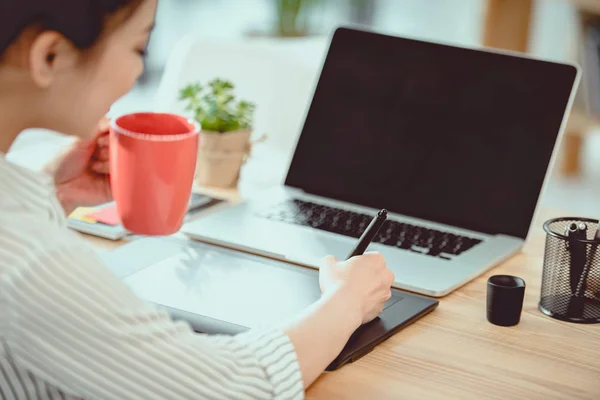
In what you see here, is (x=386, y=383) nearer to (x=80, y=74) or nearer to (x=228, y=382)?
(x=228, y=382)

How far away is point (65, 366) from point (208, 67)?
1.34m

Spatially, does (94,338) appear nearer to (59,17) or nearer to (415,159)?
(59,17)

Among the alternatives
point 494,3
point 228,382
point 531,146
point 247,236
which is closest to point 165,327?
point 228,382

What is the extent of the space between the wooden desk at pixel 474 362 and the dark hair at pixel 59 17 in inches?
16.1

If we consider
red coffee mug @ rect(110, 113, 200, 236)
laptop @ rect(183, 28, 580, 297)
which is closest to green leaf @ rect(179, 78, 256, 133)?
laptop @ rect(183, 28, 580, 297)

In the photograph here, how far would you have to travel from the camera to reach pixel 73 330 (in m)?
0.79

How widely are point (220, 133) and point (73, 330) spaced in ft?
2.56

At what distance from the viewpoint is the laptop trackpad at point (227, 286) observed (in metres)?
1.11

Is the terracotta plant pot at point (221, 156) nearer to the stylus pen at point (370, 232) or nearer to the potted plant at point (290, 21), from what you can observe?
the stylus pen at point (370, 232)

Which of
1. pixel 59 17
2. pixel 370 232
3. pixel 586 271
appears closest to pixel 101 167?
pixel 370 232

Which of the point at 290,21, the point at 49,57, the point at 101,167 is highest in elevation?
the point at 49,57

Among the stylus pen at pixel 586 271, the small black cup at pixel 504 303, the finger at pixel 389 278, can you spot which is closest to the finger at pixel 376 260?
the finger at pixel 389 278

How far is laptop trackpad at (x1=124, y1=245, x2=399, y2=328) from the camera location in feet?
3.63

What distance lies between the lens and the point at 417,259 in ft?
4.25
